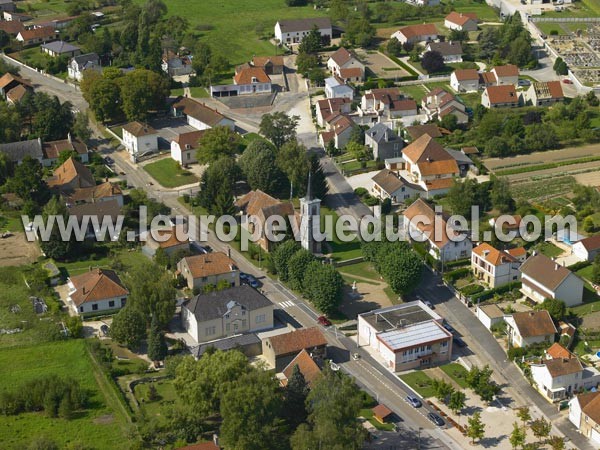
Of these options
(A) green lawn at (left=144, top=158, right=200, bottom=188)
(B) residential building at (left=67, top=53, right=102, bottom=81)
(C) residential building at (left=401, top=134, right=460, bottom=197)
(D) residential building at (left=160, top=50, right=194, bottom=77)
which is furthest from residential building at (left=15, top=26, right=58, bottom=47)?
(C) residential building at (left=401, top=134, right=460, bottom=197)

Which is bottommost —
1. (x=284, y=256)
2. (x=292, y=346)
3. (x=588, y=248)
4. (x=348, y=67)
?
(x=292, y=346)

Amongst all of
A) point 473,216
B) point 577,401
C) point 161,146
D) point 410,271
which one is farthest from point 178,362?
point 161,146

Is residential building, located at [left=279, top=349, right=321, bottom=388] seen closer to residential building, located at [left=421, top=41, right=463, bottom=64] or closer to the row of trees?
the row of trees

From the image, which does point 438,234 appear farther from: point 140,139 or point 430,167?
point 140,139

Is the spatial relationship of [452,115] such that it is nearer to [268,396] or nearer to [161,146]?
[161,146]

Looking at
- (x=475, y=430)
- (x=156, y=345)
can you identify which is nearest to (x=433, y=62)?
Result: (x=156, y=345)

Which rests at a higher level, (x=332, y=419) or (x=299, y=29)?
(x=299, y=29)
